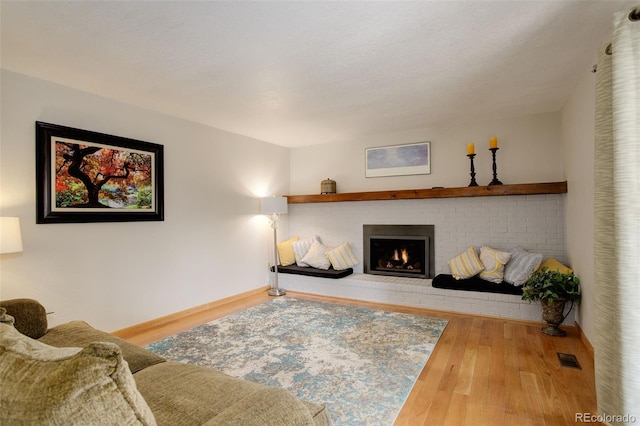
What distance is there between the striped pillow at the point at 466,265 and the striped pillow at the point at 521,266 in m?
0.29

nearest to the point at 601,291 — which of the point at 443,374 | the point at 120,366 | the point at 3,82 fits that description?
the point at 443,374

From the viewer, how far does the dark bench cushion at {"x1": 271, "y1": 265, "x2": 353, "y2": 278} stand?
4.62 meters

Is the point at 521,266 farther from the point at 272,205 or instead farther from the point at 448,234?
the point at 272,205

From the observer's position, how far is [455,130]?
4.39m

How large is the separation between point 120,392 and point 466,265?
13.0ft

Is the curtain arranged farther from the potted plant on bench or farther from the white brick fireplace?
the white brick fireplace

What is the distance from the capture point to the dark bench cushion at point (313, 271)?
182 inches

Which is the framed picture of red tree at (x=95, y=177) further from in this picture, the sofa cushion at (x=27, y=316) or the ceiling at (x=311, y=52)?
the sofa cushion at (x=27, y=316)

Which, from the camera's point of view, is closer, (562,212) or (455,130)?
(562,212)

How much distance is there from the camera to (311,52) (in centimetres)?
234

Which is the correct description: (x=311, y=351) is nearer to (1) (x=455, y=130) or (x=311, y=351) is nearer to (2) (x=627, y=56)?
(2) (x=627, y=56)

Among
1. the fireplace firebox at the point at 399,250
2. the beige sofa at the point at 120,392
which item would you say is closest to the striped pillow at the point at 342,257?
the fireplace firebox at the point at 399,250

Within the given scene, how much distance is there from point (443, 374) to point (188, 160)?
11.4 feet

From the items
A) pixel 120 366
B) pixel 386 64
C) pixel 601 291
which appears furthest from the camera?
pixel 386 64
